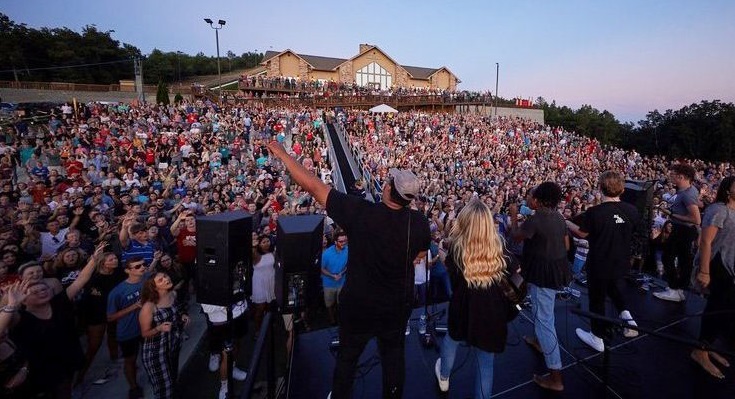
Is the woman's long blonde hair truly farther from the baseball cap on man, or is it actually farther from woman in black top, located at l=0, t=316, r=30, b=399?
woman in black top, located at l=0, t=316, r=30, b=399

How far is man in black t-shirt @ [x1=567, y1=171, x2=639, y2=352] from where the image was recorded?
3.02 m

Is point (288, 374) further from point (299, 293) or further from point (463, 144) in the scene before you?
point (463, 144)

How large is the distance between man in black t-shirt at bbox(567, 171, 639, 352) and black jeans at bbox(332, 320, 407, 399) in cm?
205

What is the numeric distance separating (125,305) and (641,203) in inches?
263

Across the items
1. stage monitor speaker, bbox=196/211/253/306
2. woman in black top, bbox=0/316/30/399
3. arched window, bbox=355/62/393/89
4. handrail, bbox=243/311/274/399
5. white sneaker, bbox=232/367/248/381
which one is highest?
arched window, bbox=355/62/393/89

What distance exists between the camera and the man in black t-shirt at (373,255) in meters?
1.91

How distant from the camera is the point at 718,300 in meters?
2.92

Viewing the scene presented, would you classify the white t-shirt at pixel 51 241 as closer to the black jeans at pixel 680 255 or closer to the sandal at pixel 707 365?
the sandal at pixel 707 365

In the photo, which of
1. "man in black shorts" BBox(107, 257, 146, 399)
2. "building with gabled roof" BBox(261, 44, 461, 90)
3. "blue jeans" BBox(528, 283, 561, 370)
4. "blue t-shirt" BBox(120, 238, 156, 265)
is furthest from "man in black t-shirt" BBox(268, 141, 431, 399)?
"building with gabled roof" BBox(261, 44, 461, 90)

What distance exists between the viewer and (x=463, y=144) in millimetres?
19531

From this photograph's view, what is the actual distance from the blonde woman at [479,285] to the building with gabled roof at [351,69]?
39299 millimetres

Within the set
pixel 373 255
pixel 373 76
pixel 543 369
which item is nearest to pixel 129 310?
pixel 373 255

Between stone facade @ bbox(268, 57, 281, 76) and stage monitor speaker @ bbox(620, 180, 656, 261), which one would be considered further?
stone facade @ bbox(268, 57, 281, 76)

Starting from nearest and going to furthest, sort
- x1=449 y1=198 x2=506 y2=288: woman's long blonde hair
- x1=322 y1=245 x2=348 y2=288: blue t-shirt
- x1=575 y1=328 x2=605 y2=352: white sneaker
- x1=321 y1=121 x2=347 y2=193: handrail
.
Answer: x1=449 y1=198 x2=506 y2=288: woman's long blonde hair, x1=575 y1=328 x2=605 y2=352: white sneaker, x1=322 y1=245 x2=348 y2=288: blue t-shirt, x1=321 y1=121 x2=347 y2=193: handrail
